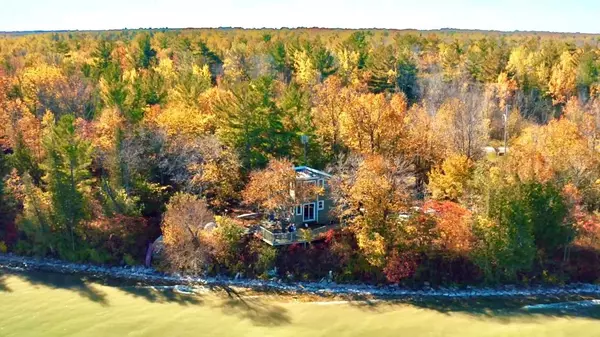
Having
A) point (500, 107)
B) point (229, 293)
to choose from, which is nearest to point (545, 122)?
point (500, 107)

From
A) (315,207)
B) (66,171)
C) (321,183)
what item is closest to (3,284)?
(66,171)

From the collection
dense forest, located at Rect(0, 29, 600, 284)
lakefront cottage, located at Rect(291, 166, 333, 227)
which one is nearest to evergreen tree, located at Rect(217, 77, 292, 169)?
dense forest, located at Rect(0, 29, 600, 284)

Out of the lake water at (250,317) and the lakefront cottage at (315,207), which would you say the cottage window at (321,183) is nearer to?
the lakefront cottage at (315,207)

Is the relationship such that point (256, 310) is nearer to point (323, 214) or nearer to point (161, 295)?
point (161, 295)

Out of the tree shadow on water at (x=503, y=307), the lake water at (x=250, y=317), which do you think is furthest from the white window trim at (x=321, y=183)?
the tree shadow on water at (x=503, y=307)

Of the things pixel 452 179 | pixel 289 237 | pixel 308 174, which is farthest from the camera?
pixel 452 179

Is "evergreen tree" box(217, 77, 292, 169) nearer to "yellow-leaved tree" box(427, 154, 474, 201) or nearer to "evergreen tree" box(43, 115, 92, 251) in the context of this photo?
"evergreen tree" box(43, 115, 92, 251)
